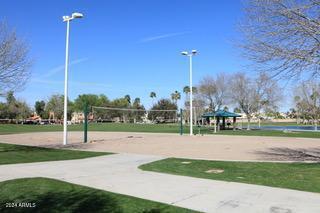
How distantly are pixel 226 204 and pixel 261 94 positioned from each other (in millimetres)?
57162

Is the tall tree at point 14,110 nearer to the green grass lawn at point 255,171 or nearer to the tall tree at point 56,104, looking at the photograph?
the tall tree at point 56,104

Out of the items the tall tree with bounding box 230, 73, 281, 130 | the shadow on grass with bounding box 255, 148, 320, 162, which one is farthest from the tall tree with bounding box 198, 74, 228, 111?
the shadow on grass with bounding box 255, 148, 320, 162

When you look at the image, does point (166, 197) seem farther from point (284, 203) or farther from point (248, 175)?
point (248, 175)

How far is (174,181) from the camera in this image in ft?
34.6

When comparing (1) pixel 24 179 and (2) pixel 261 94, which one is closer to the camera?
(1) pixel 24 179

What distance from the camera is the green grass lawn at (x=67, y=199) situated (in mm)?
7445

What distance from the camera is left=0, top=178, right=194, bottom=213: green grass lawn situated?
745cm

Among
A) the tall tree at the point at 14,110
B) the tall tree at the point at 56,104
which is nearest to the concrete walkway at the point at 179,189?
the tall tree at the point at 14,110

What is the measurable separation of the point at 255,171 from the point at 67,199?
6.14 meters

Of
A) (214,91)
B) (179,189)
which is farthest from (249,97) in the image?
(179,189)

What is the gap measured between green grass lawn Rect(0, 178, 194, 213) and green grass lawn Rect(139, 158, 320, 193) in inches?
135

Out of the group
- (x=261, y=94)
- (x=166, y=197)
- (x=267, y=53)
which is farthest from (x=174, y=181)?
(x=261, y=94)

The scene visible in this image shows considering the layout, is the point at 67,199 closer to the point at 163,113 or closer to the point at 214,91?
the point at 214,91

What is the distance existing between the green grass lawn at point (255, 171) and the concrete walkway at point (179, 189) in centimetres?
67
